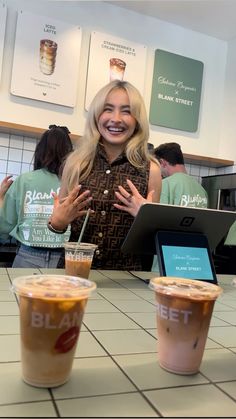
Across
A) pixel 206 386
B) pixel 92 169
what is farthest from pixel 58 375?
pixel 92 169

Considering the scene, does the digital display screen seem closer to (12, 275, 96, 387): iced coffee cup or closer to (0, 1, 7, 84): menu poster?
(12, 275, 96, 387): iced coffee cup

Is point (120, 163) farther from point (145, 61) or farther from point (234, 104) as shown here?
point (234, 104)

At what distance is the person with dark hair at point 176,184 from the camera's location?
264 centimetres

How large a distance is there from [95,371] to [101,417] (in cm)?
12

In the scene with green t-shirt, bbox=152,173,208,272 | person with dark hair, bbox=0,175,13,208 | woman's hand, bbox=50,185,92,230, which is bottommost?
→ woman's hand, bbox=50,185,92,230

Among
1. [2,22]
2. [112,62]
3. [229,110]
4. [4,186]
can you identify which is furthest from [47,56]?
[229,110]

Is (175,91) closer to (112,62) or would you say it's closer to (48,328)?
(112,62)

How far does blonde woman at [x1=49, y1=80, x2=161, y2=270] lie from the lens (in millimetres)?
1401

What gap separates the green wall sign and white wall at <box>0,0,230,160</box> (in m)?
0.06

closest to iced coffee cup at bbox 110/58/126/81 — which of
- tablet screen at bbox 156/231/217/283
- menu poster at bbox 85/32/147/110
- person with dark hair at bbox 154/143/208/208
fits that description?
menu poster at bbox 85/32/147/110

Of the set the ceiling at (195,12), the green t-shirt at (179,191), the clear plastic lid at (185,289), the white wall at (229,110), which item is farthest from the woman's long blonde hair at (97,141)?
the white wall at (229,110)

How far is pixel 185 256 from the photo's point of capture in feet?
3.70

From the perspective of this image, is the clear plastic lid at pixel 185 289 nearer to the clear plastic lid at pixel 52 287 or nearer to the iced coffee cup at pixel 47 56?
the clear plastic lid at pixel 52 287

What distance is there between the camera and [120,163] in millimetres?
1463
